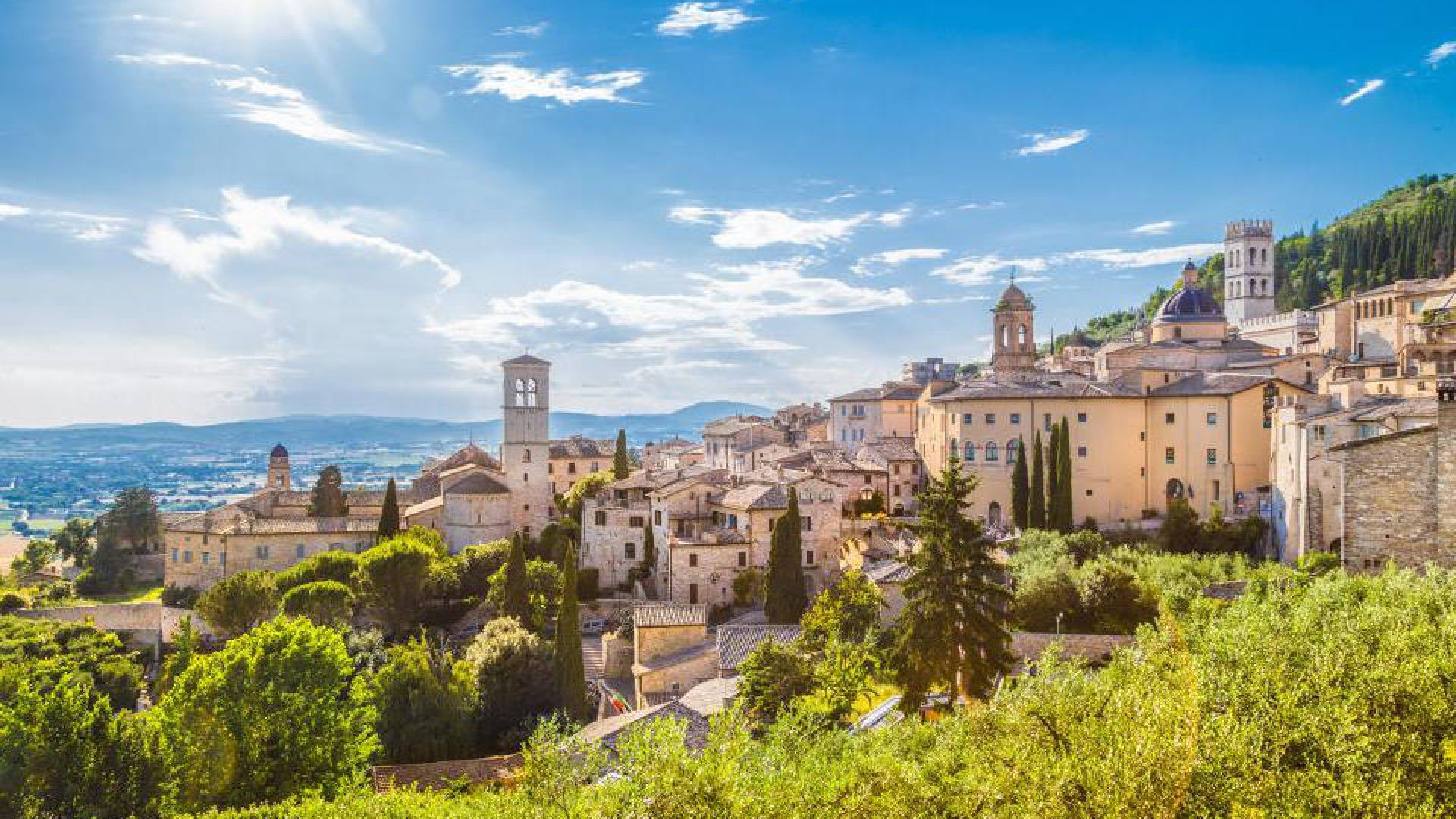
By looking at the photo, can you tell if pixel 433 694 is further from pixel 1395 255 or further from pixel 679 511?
pixel 1395 255

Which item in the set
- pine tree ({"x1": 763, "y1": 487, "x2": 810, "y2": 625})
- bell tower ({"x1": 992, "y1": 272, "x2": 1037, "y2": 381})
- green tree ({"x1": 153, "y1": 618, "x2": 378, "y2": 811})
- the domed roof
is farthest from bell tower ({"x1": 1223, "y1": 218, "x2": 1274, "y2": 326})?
green tree ({"x1": 153, "y1": 618, "x2": 378, "y2": 811})

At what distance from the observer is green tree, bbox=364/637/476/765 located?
32656 mm

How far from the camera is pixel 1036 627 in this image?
104 feet

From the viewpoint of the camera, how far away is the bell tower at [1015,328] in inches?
2510

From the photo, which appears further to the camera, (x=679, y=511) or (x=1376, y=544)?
(x=679, y=511)

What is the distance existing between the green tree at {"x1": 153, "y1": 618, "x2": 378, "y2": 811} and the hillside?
8849 centimetres

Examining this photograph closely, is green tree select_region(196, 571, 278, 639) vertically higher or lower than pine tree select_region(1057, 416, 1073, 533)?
lower

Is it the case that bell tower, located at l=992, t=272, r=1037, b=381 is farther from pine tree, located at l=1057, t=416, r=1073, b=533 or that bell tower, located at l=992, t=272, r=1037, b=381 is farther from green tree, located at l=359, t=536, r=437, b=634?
green tree, located at l=359, t=536, r=437, b=634

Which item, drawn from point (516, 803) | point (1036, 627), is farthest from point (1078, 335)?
point (516, 803)

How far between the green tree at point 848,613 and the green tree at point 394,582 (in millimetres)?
21819

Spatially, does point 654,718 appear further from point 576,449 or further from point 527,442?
point 576,449

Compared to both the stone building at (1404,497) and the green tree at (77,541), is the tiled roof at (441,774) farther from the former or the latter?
the green tree at (77,541)

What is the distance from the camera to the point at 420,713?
33188 mm

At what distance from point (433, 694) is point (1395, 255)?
10393cm
